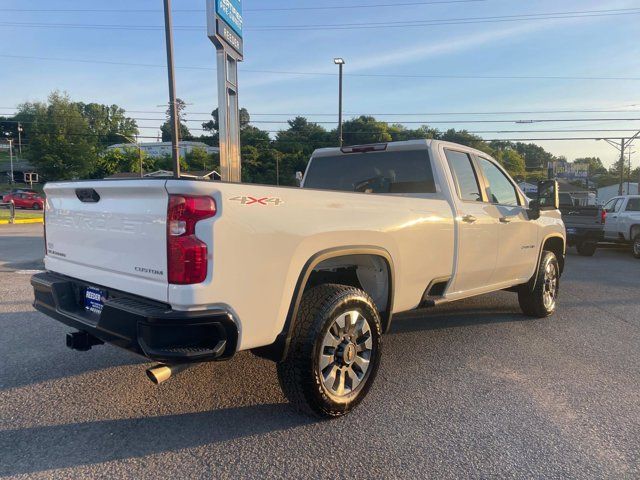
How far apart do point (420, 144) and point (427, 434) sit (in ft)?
8.62

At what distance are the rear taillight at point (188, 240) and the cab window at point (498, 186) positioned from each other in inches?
137

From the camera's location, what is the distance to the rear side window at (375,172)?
4.50m

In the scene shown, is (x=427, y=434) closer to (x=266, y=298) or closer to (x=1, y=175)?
(x=266, y=298)

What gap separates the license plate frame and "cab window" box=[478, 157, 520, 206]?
3796 mm

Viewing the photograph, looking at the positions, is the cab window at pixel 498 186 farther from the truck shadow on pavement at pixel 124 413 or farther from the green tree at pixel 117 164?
the green tree at pixel 117 164

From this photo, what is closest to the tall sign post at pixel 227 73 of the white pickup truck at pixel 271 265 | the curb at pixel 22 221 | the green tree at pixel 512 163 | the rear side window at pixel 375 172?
the rear side window at pixel 375 172

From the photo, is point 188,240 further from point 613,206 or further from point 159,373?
point 613,206

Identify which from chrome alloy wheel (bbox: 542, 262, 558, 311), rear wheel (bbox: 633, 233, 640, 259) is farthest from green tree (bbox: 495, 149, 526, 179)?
chrome alloy wheel (bbox: 542, 262, 558, 311)

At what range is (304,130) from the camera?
66812 mm

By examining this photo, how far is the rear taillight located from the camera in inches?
94.9

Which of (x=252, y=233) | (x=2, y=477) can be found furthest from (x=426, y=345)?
(x=2, y=477)

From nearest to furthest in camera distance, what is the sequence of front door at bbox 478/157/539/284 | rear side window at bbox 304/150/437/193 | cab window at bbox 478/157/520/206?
rear side window at bbox 304/150/437/193 → front door at bbox 478/157/539/284 → cab window at bbox 478/157/520/206

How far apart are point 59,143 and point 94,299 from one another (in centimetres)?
6477

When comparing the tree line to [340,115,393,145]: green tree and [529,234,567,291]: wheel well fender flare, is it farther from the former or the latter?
[529,234,567,291]: wheel well fender flare
